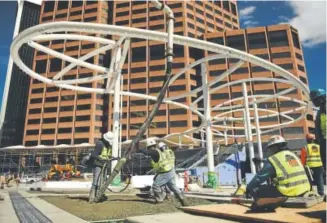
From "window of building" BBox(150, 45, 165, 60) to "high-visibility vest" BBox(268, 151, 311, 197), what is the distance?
2845 inches

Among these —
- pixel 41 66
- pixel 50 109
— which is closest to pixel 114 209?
pixel 50 109

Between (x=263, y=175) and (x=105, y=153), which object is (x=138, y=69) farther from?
(x=263, y=175)

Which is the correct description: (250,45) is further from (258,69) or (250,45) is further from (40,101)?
(40,101)

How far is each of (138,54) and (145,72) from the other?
22.9 feet

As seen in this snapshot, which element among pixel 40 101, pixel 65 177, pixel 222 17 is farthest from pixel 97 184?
pixel 222 17

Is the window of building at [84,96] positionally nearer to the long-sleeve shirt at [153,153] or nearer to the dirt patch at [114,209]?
the dirt patch at [114,209]

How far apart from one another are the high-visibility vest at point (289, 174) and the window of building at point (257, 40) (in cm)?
7179

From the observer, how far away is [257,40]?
71.4 m

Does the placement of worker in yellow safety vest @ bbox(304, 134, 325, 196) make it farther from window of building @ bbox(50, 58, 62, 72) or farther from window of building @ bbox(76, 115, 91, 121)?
window of building @ bbox(50, 58, 62, 72)

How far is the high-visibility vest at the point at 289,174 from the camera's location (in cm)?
436

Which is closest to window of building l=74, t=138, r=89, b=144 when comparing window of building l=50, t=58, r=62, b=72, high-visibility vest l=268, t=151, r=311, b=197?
window of building l=50, t=58, r=62, b=72

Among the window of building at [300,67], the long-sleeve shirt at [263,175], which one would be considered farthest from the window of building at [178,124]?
the long-sleeve shirt at [263,175]

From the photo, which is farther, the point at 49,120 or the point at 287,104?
the point at 49,120

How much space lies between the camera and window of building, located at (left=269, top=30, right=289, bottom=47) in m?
69.6
